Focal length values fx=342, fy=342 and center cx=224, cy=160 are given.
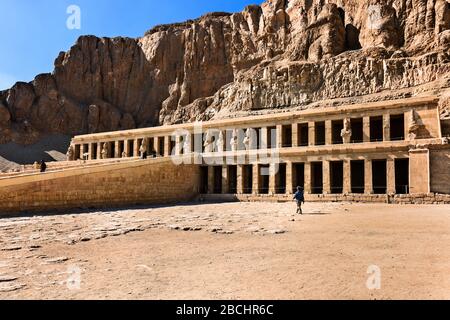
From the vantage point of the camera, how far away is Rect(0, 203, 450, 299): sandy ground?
17.5ft

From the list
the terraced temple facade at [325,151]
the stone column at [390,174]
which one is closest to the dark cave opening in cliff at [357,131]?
the terraced temple facade at [325,151]

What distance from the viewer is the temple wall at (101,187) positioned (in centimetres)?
1591

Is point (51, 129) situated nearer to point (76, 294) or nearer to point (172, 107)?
point (172, 107)

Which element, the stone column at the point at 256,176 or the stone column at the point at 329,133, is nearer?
the stone column at the point at 329,133

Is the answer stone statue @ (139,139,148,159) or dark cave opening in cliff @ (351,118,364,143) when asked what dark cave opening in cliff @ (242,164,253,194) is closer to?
stone statue @ (139,139,148,159)

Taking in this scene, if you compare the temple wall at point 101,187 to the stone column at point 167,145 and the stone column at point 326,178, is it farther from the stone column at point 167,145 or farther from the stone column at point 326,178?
the stone column at point 326,178

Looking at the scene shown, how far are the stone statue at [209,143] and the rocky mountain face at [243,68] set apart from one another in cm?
1801

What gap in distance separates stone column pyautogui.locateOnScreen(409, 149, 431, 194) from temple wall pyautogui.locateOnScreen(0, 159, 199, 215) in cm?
1603

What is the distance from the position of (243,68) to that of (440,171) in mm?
40556

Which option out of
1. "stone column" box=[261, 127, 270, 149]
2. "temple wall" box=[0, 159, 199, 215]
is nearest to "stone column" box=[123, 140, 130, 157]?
"temple wall" box=[0, 159, 199, 215]

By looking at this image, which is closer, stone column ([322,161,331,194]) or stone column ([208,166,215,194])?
stone column ([322,161,331,194])

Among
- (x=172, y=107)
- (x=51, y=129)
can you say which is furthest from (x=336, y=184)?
(x=51, y=129)

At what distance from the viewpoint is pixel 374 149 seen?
24.3 metres

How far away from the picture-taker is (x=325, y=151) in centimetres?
2591
